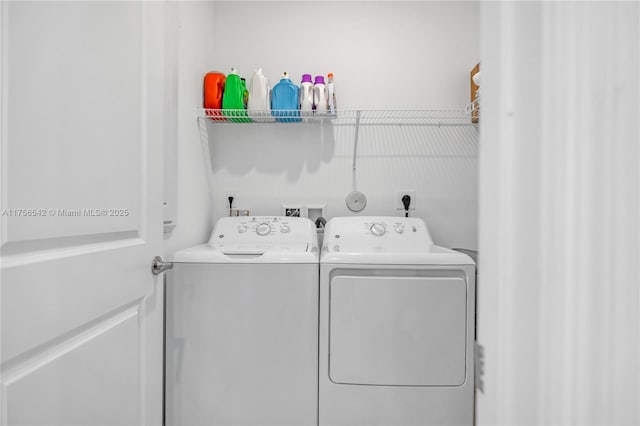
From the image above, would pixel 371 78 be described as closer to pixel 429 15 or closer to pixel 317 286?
pixel 429 15

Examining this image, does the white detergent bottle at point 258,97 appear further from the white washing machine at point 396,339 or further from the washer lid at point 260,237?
the white washing machine at point 396,339

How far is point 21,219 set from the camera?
25.5 inches

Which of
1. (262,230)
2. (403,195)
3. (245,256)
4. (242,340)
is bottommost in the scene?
(242,340)

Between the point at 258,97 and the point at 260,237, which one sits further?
the point at 258,97

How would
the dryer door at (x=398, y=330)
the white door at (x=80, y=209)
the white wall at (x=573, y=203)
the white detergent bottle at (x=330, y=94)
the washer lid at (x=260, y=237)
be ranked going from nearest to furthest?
the white wall at (x=573, y=203)
the white door at (x=80, y=209)
the dryer door at (x=398, y=330)
the washer lid at (x=260, y=237)
the white detergent bottle at (x=330, y=94)

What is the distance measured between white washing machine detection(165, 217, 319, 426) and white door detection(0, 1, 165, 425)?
34cm

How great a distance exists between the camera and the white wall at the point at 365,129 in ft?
7.06

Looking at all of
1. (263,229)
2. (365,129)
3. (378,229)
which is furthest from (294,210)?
(365,129)

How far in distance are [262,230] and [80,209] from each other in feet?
3.57

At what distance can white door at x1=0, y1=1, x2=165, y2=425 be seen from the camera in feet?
2.10

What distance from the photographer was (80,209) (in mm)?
797

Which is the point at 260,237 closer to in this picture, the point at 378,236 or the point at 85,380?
the point at 378,236

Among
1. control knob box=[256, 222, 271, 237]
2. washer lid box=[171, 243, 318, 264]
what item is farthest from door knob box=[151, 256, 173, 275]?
control knob box=[256, 222, 271, 237]

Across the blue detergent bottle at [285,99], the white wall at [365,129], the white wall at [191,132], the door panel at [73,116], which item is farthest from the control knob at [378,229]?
the door panel at [73,116]
